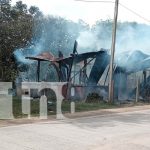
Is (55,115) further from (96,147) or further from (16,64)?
(96,147)

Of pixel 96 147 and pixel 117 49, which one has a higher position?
pixel 117 49

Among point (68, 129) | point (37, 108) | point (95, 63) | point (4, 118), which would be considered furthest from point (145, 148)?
point (95, 63)

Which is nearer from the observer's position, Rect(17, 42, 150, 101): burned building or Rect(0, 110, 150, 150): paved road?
Rect(0, 110, 150, 150): paved road

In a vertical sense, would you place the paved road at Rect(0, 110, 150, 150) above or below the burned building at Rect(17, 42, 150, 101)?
below

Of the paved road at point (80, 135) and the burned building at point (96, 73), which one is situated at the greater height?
the burned building at point (96, 73)

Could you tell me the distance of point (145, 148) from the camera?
9.88m

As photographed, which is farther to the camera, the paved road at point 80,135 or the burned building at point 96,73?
the burned building at point 96,73

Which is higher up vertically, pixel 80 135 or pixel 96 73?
pixel 96 73

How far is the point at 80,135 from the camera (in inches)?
454

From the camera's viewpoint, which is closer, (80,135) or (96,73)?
(80,135)

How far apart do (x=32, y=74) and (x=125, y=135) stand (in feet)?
70.7

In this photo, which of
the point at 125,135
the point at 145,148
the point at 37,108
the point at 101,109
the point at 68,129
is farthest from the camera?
the point at 101,109

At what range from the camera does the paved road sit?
9906 mm

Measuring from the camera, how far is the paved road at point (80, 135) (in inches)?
390
